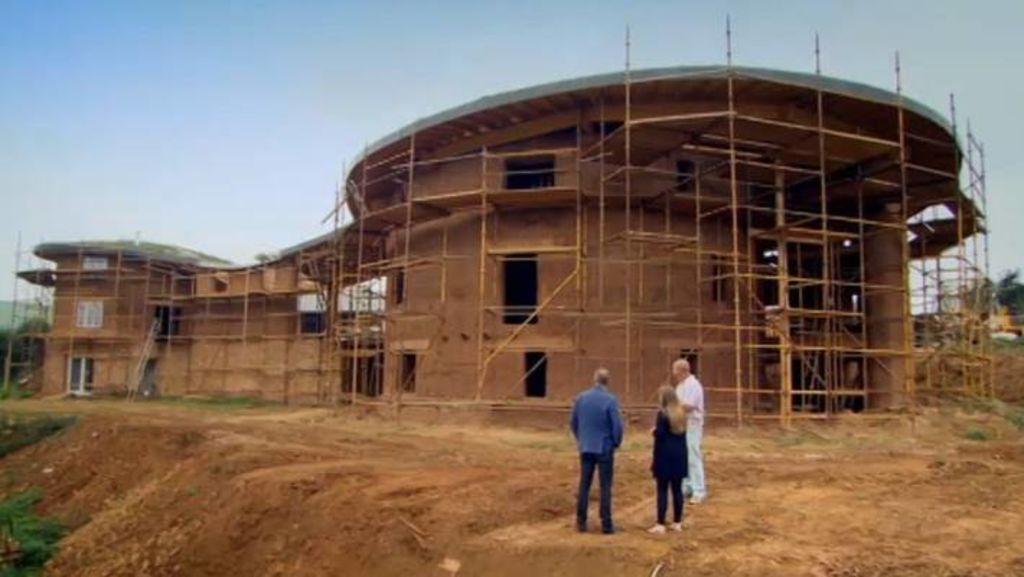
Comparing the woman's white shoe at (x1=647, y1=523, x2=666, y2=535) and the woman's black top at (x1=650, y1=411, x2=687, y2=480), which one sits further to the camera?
the woman's black top at (x1=650, y1=411, x2=687, y2=480)

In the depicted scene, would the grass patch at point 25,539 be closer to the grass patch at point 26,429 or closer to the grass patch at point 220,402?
the grass patch at point 26,429

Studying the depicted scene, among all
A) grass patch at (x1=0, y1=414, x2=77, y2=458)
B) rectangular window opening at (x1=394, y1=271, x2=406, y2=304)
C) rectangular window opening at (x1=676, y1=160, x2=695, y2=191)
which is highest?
rectangular window opening at (x1=676, y1=160, x2=695, y2=191)

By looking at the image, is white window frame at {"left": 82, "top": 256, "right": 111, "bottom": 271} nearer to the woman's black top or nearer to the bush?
the bush

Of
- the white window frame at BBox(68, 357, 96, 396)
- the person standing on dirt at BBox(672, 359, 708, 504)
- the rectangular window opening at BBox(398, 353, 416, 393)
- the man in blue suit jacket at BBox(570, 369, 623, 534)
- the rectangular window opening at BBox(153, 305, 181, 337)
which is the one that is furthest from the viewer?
the rectangular window opening at BBox(153, 305, 181, 337)

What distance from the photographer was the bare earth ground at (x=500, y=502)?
25.5 ft

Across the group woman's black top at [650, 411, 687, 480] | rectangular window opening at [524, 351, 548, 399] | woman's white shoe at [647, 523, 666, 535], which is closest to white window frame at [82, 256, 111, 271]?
rectangular window opening at [524, 351, 548, 399]

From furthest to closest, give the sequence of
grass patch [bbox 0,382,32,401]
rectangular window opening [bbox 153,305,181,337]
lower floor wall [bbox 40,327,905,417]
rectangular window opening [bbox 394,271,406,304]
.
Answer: rectangular window opening [bbox 153,305,181,337] < grass patch [bbox 0,382,32,401] < rectangular window opening [bbox 394,271,406,304] < lower floor wall [bbox 40,327,905,417]

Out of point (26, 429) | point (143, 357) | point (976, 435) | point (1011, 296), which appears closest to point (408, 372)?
point (26, 429)

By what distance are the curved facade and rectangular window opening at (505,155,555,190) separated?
Answer: 0.06 meters

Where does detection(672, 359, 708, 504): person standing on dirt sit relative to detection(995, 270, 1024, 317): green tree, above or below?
below

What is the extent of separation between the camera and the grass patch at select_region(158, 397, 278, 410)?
30.1 meters

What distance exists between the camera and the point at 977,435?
58.4ft

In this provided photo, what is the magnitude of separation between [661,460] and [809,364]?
13.1 meters

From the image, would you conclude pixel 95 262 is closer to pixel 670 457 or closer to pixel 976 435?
pixel 976 435
